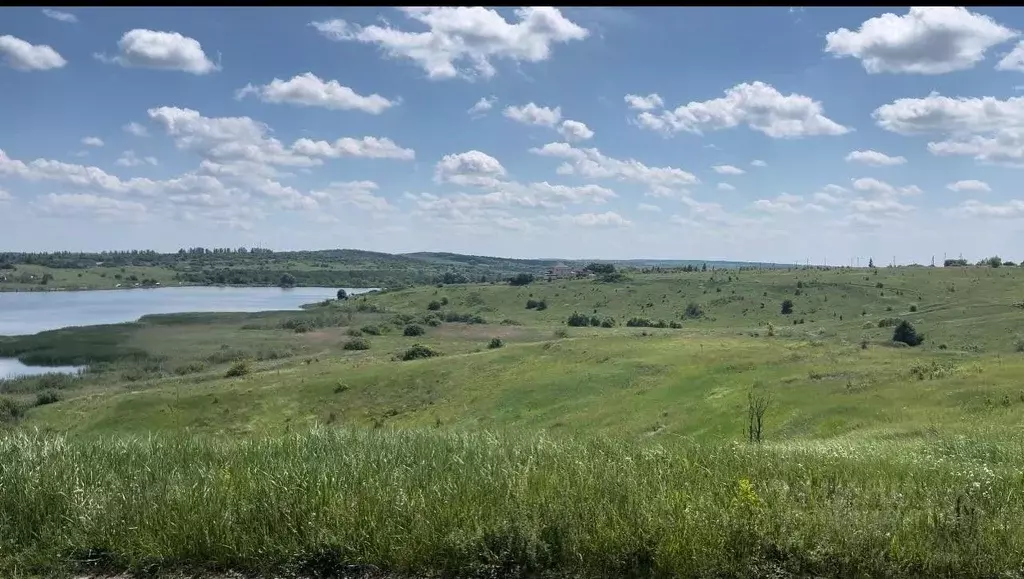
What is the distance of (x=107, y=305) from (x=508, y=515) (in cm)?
14898

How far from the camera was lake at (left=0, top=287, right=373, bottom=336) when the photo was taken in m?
101

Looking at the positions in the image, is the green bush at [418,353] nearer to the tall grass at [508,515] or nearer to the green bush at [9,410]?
the green bush at [9,410]

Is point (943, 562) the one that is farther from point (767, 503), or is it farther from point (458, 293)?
point (458, 293)

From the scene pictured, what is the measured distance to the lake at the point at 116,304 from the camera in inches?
3986

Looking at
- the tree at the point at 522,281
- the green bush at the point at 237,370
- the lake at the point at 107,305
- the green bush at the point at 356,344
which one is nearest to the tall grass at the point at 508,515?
the green bush at the point at 237,370

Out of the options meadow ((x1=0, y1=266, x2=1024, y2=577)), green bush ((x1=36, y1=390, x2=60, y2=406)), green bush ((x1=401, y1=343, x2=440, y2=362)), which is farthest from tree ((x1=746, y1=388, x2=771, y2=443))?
green bush ((x1=36, y1=390, x2=60, y2=406))

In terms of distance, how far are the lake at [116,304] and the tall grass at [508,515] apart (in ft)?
322

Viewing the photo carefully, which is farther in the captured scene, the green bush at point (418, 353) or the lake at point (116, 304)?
the lake at point (116, 304)

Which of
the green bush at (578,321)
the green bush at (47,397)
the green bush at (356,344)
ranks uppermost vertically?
the green bush at (578,321)

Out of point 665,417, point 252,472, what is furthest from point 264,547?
point 665,417

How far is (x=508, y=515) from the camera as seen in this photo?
506 cm

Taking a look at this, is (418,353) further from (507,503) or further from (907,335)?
(507,503)

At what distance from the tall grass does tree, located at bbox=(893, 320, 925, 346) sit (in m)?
48.5

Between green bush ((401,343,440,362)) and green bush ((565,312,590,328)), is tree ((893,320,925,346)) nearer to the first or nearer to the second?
green bush ((401,343,440,362))
